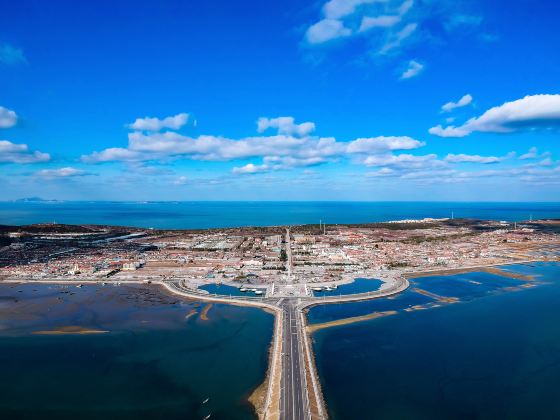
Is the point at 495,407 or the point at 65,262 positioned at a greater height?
the point at 65,262

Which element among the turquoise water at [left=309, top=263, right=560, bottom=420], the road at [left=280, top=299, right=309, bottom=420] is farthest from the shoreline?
the turquoise water at [left=309, top=263, right=560, bottom=420]

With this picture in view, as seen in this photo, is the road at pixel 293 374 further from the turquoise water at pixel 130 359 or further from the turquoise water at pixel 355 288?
the turquoise water at pixel 355 288

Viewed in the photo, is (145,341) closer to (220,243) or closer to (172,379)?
(172,379)

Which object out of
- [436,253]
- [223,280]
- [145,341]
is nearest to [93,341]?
[145,341]

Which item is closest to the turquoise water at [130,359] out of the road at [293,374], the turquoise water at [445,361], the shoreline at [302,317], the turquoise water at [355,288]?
the shoreline at [302,317]

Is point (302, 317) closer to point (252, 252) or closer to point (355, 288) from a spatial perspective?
point (355, 288)

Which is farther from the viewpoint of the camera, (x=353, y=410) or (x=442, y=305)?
(x=442, y=305)

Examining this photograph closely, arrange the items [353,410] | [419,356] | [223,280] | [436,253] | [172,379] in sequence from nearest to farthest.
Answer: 1. [353,410]
2. [172,379]
3. [419,356]
4. [223,280]
5. [436,253]
